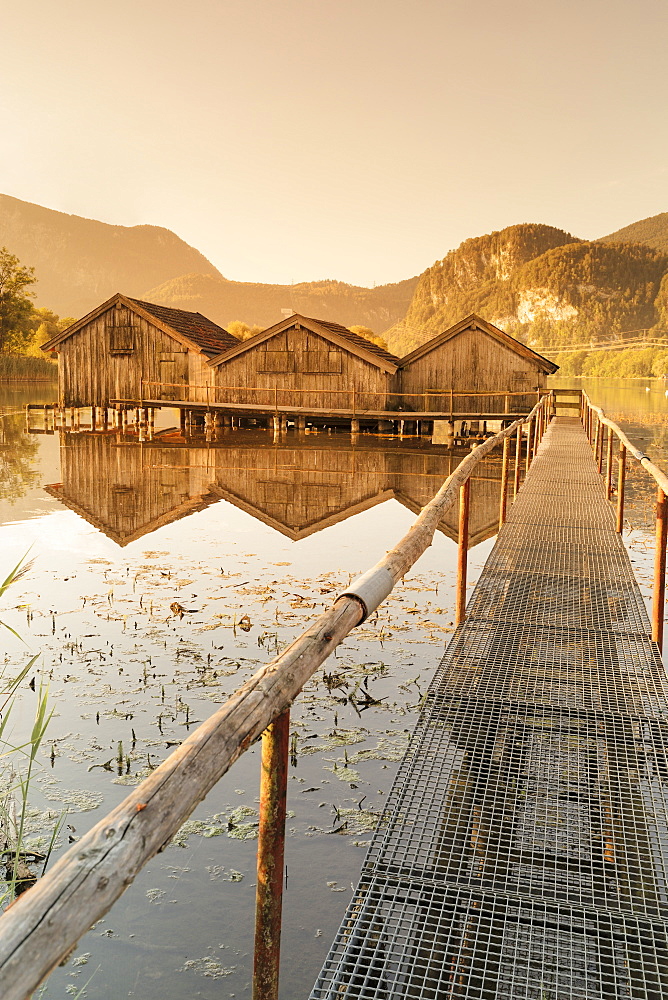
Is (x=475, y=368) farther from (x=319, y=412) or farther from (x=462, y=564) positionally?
(x=462, y=564)

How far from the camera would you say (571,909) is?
3098 millimetres

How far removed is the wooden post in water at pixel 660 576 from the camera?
5922 millimetres

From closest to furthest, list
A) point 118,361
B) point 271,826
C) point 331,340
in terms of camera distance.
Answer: point 271,826 < point 331,340 < point 118,361

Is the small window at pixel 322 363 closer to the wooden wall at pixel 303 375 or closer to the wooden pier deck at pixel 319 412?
the wooden wall at pixel 303 375

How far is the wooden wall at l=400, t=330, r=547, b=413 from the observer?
36.2m

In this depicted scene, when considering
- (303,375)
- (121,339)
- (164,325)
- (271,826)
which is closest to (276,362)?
(303,375)

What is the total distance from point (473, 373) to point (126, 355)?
56.0 ft

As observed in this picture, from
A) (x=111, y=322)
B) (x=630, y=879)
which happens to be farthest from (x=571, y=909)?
(x=111, y=322)

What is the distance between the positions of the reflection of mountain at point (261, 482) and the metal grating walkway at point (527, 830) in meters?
7.82

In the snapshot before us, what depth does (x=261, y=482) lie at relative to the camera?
825 inches

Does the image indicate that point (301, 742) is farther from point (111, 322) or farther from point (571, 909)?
point (111, 322)

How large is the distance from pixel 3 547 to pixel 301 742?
820 centimetres

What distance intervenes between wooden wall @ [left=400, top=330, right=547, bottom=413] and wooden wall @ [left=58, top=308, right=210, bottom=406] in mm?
11162

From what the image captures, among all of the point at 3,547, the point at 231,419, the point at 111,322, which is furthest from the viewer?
the point at 231,419
